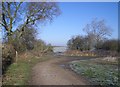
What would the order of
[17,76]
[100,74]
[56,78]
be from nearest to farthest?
[56,78] < [17,76] < [100,74]

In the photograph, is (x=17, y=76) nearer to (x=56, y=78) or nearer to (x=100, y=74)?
(x=56, y=78)

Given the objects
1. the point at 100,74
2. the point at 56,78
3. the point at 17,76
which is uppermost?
the point at 17,76

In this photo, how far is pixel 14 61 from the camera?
23.5 m

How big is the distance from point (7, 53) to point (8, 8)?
13.1 metres

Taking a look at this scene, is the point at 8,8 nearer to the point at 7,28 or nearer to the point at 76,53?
the point at 7,28

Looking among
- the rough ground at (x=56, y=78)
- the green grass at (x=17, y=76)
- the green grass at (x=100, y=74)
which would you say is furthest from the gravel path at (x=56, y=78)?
the green grass at (x=100, y=74)

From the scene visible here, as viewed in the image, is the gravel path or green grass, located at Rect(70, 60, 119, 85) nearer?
the gravel path

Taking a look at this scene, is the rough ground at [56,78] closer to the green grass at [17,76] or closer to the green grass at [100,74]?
the green grass at [17,76]

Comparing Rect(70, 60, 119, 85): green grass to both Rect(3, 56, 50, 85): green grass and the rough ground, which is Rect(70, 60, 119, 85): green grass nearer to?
the rough ground

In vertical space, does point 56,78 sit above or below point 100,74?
above

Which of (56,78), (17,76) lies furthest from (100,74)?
(17,76)

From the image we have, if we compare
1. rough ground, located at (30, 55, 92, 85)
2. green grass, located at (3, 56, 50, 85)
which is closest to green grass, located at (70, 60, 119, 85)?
rough ground, located at (30, 55, 92, 85)

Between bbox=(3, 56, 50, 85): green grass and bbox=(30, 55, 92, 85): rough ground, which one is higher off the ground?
bbox=(3, 56, 50, 85): green grass

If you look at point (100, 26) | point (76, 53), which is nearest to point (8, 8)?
point (76, 53)
